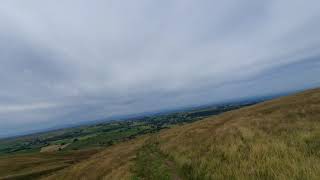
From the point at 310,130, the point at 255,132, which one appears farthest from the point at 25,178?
the point at 310,130

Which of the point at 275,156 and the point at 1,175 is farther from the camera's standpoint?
the point at 1,175

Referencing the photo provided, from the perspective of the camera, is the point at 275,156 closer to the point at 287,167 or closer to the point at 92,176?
the point at 287,167

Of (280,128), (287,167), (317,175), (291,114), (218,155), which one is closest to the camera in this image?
(317,175)

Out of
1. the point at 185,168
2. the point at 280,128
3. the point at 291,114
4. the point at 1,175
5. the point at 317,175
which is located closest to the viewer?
the point at 317,175

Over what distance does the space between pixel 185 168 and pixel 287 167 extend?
6381 mm

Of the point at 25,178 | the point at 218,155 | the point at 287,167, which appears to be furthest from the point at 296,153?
the point at 25,178

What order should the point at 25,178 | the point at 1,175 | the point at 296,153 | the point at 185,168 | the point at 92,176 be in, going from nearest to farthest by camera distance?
the point at 296,153, the point at 185,168, the point at 92,176, the point at 25,178, the point at 1,175

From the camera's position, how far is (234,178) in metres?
11.2

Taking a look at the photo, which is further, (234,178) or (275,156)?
(275,156)

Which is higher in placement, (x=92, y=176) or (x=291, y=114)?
(x=291, y=114)

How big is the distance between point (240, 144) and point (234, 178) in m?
8.09

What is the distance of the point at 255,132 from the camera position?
22.1 m

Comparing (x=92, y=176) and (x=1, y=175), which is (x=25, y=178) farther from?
(x=92, y=176)

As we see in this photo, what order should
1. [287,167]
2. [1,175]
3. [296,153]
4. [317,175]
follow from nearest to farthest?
1. [317,175]
2. [287,167]
3. [296,153]
4. [1,175]
